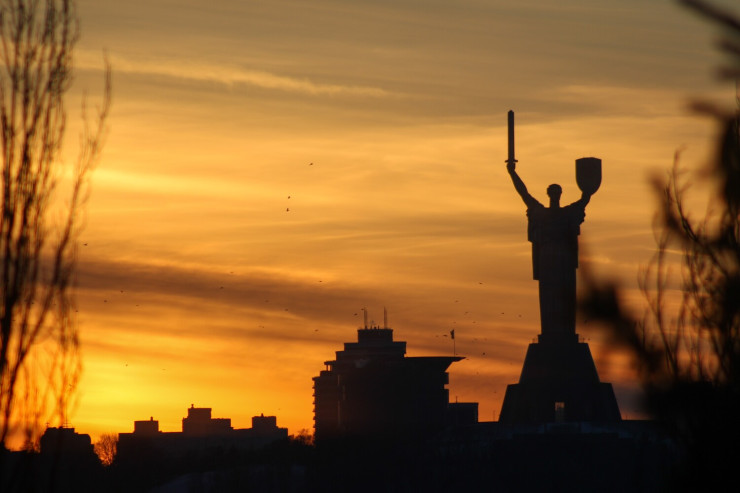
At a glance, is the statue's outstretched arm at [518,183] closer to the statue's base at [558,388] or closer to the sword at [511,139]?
the sword at [511,139]

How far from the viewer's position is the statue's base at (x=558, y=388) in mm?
90125

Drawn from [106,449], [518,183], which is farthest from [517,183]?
[106,449]

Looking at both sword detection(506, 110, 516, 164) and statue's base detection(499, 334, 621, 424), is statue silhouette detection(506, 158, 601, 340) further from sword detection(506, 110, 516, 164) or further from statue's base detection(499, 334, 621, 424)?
statue's base detection(499, 334, 621, 424)

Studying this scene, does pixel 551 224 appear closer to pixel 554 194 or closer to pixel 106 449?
pixel 554 194

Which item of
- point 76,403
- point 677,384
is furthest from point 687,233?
→ point 76,403

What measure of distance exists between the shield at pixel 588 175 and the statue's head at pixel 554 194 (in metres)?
1.74

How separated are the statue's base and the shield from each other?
29.9 ft

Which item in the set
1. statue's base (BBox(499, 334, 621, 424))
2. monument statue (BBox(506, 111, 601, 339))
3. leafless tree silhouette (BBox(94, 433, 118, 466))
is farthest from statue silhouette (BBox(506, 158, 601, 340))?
leafless tree silhouette (BBox(94, 433, 118, 466))

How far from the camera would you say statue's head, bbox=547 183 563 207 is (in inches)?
3327

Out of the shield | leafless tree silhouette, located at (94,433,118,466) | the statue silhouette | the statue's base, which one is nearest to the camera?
the statue silhouette

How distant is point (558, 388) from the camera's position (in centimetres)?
9312

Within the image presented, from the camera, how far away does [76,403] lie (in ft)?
64.9

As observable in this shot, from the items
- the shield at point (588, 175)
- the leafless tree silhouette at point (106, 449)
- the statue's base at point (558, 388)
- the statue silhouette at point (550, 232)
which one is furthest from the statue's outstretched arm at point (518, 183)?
the leafless tree silhouette at point (106, 449)

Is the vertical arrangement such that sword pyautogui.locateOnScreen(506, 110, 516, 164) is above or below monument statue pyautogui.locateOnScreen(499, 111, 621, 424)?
above
